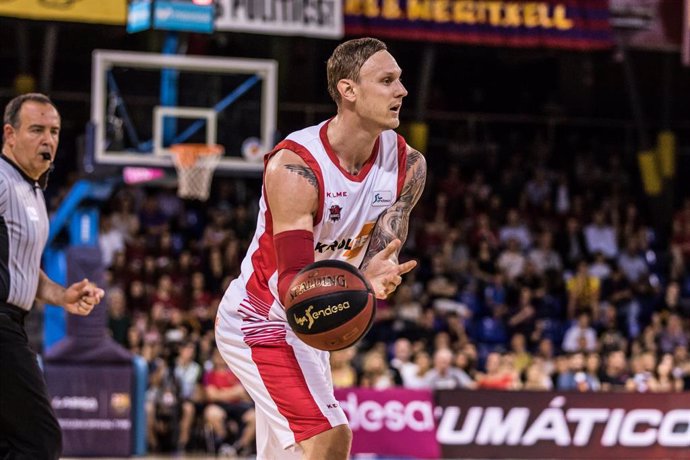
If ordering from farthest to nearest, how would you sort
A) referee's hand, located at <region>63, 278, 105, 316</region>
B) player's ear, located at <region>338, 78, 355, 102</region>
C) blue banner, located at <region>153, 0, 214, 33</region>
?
blue banner, located at <region>153, 0, 214, 33</region> → referee's hand, located at <region>63, 278, 105, 316</region> → player's ear, located at <region>338, 78, 355, 102</region>

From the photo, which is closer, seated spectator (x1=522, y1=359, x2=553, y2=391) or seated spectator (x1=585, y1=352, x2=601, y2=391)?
seated spectator (x1=522, y1=359, x2=553, y2=391)

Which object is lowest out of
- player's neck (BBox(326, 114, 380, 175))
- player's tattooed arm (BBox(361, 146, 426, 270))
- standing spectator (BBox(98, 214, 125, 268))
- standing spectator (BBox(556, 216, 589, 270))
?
standing spectator (BBox(556, 216, 589, 270))

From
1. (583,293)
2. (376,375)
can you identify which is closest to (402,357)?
(376,375)

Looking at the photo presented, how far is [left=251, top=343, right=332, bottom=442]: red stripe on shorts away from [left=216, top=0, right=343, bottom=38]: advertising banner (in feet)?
38.6

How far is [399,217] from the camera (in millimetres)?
5320

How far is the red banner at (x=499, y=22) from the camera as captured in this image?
18625 millimetres

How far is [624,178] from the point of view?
2348cm

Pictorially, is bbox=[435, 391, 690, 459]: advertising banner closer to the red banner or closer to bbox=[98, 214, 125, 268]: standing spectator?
bbox=[98, 214, 125, 268]: standing spectator

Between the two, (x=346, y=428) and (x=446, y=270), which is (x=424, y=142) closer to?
(x=446, y=270)

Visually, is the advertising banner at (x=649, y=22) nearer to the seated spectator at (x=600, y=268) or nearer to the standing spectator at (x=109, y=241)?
the seated spectator at (x=600, y=268)

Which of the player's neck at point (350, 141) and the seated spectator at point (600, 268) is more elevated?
the player's neck at point (350, 141)

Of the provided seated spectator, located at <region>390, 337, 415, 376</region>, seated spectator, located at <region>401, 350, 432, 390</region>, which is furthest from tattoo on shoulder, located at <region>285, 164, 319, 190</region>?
seated spectator, located at <region>390, 337, 415, 376</region>

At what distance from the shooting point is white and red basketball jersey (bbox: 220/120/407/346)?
507cm

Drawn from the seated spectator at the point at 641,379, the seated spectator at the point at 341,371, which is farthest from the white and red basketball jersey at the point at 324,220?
the seated spectator at the point at 641,379
